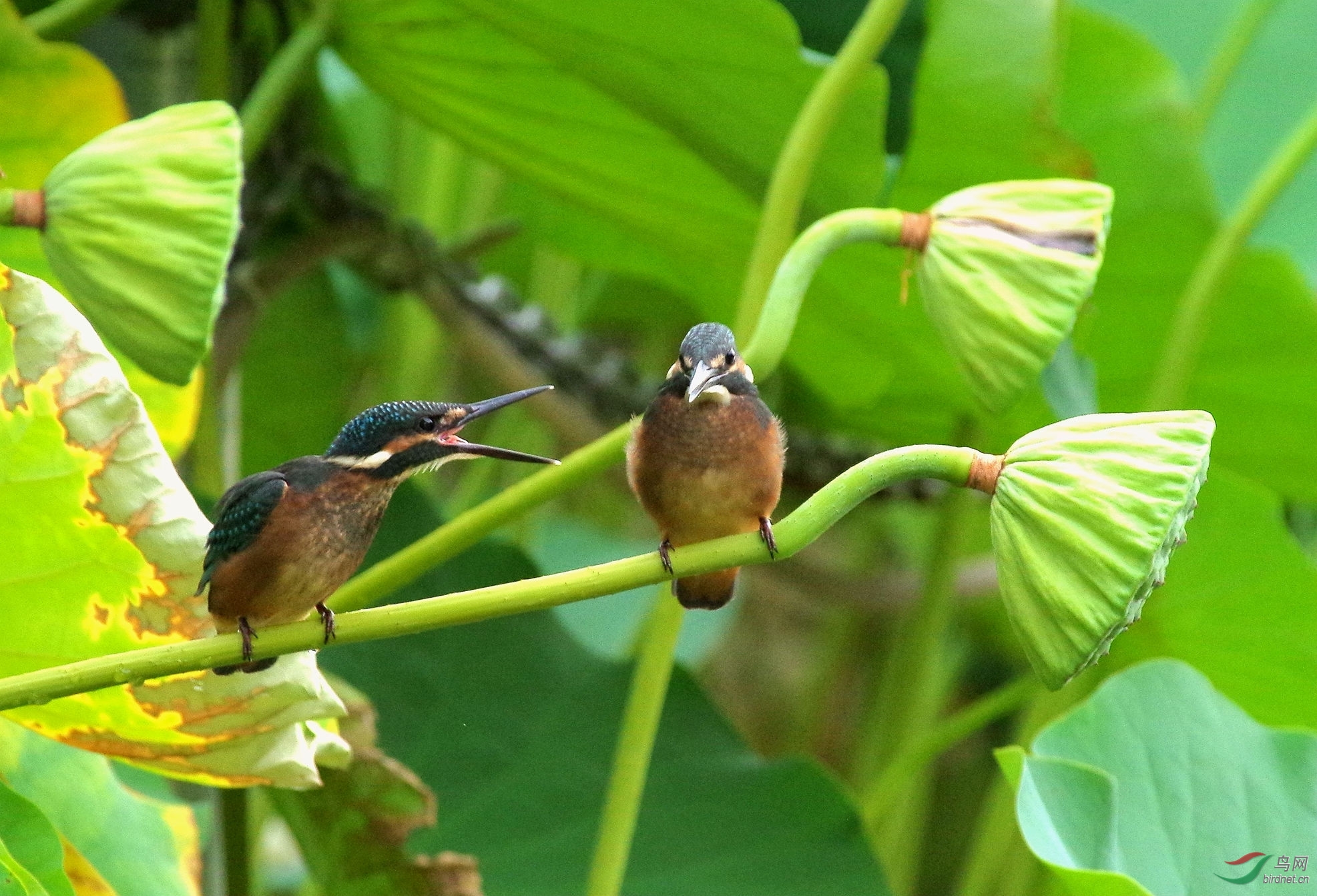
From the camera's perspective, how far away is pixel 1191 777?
0.95m

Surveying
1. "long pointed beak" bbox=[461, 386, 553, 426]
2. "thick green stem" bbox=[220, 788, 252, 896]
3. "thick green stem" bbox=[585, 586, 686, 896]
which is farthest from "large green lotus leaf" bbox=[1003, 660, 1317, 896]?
"thick green stem" bbox=[220, 788, 252, 896]

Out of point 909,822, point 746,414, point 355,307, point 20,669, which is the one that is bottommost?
point 909,822

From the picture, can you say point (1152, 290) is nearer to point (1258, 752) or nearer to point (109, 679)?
point (1258, 752)

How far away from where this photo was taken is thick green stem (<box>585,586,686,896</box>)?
0.80m

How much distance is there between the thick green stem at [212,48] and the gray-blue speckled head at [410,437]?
611 mm

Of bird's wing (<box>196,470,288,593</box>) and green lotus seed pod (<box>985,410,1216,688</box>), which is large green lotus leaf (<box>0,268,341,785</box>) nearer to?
bird's wing (<box>196,470,288,593</box>)

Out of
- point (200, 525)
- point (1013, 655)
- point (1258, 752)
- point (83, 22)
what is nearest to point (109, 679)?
point (200, 525)

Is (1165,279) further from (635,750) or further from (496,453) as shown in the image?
(496,453)

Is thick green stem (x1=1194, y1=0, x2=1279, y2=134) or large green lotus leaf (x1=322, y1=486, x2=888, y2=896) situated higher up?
thick green stem (x1=1194, y1=0, x2=1279, y2=134)

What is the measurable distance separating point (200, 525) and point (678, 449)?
0.24 metres

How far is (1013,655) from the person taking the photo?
217cm

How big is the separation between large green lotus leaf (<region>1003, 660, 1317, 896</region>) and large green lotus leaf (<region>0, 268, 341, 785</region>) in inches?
20.3

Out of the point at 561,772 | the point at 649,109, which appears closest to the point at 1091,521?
the point at 649,109

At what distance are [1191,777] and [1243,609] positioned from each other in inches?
17.3
